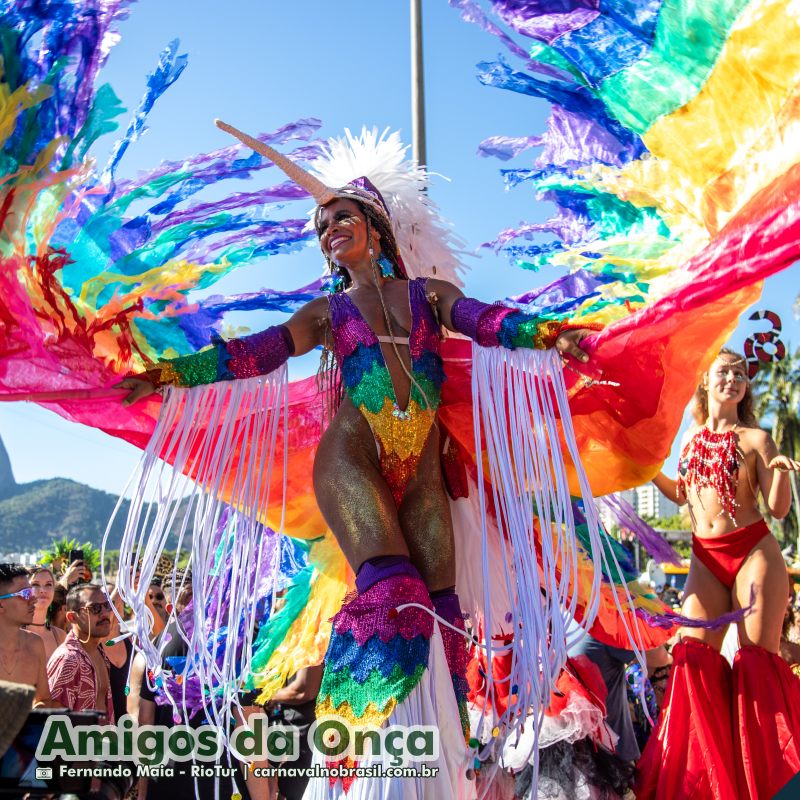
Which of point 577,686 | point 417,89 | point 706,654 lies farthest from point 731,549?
point 417,89

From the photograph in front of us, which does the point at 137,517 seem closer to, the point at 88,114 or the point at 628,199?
the point at 88,114

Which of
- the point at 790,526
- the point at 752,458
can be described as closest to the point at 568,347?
the point at 752,458

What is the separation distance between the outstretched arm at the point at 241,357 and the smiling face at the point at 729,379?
1.77 meters

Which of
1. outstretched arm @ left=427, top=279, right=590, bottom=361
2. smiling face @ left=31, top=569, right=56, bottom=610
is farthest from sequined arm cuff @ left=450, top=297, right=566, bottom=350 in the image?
smiling face @ left=31, top=569, right=56, bottom=610

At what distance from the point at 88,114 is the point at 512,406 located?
5.53 feet

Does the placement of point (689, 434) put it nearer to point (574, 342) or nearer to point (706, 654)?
point (706, 654)

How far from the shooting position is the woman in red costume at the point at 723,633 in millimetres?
3600

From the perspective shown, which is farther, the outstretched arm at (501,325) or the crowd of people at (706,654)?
the crowd of people at (706,654)

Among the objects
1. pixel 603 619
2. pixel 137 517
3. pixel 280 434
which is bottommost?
pixel 603 619

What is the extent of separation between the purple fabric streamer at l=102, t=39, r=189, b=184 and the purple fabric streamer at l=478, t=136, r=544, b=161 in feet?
4.11

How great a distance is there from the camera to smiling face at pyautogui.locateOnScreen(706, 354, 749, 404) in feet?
13.3

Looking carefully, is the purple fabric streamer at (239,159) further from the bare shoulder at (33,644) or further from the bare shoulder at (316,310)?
the bare shoulder at (33,644)

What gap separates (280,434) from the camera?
3623 mm

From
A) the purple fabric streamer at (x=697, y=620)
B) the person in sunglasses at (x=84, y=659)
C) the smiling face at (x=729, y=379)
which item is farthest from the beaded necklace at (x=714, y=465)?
the person in sunglasses at (x=84, y=659)
